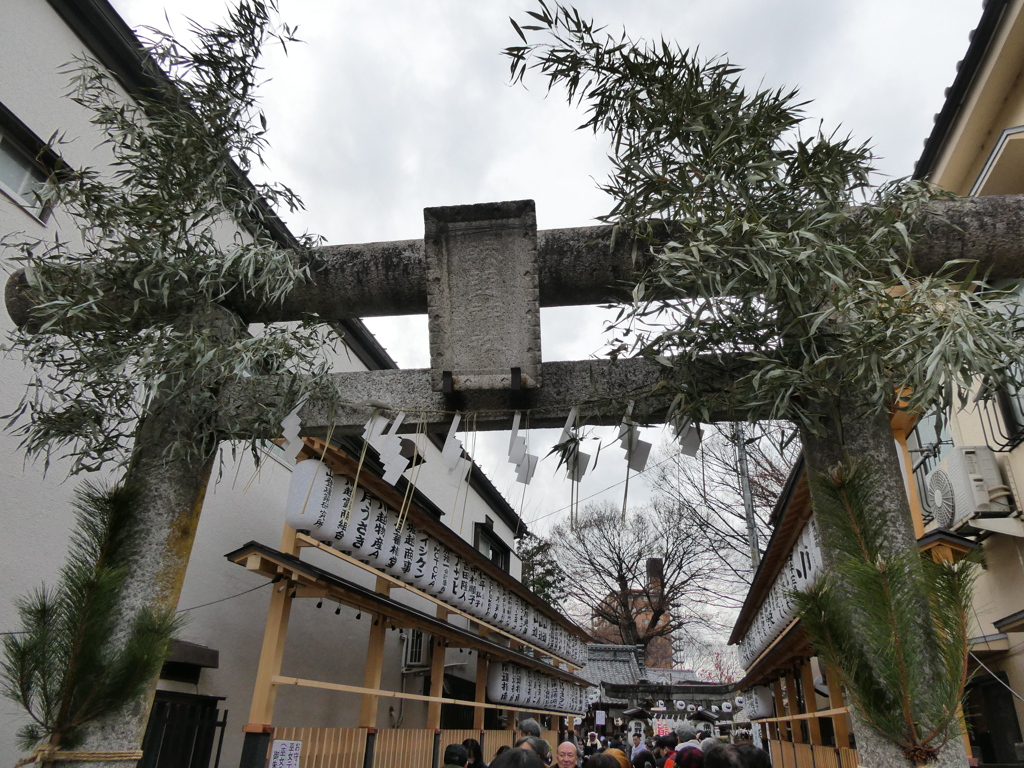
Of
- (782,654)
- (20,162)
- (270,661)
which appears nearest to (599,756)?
(270,661)

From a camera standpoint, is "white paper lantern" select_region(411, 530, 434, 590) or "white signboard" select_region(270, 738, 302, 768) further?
"white paper lantern" select_region(411, 530, 434, 590)

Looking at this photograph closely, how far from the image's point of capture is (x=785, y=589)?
8828 mm

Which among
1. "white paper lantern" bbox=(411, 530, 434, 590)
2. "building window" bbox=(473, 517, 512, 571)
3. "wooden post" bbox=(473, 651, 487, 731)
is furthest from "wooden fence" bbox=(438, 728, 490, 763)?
"building window" bbox=(473, 517, 512, 571)

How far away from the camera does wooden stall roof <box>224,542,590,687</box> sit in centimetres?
641

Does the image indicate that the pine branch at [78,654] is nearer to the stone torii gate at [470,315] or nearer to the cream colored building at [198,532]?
the stone torii gate at [470,315]

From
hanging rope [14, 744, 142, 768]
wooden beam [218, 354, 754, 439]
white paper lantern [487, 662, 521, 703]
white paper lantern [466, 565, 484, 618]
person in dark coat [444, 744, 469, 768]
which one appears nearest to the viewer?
hanging rope [14, 744, 142, 768]

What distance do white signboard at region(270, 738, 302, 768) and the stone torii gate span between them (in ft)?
7.81

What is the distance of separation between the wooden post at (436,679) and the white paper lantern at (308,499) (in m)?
4.03

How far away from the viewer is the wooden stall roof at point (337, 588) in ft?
21.0

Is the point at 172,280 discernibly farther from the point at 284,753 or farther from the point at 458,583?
the point at 458,583

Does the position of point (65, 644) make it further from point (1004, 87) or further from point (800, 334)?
point (1004, 87)

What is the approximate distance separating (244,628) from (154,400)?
16.0 feet

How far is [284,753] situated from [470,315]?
4460 millimetres

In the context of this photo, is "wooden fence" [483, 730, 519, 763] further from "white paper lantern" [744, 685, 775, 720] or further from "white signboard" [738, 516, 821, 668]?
"white paper lantern" [744, 685, 775, 720]
